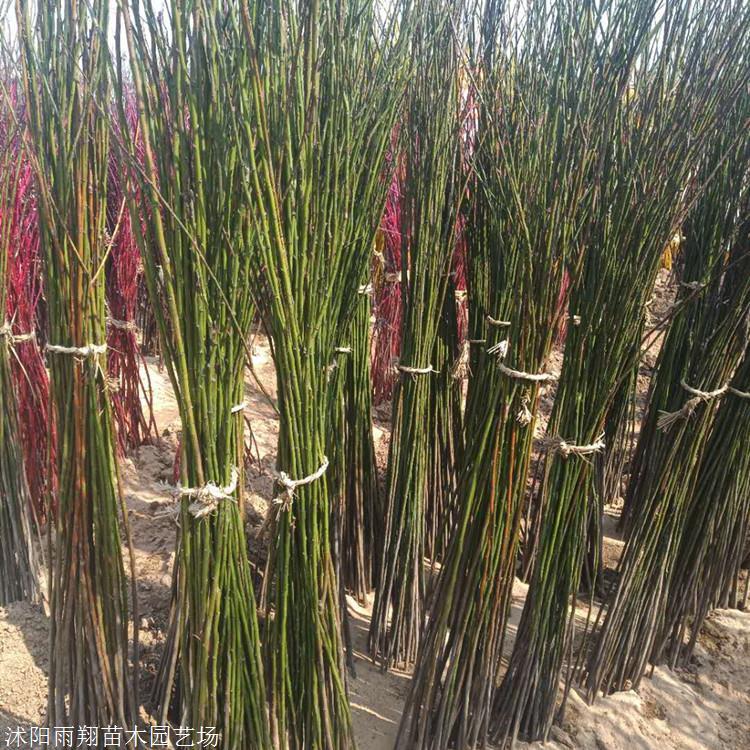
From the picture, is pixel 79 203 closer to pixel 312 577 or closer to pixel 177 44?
pixel 177 44

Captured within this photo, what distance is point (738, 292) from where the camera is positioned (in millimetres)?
1705

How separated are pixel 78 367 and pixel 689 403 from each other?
5.04ft

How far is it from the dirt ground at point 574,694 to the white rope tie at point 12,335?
73 centimetres

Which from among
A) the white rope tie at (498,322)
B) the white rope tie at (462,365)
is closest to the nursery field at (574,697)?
the white rope tie at (462,365)

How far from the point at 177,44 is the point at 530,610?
1.48 metres

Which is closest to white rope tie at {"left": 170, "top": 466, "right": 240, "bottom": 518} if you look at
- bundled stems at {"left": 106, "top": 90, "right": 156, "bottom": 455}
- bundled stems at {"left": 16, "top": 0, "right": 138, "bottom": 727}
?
bundled stems at {"left": 16, "top": 0, "right": 138, "bottom": 727}

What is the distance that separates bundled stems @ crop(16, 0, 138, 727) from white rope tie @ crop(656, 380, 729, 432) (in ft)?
4.67

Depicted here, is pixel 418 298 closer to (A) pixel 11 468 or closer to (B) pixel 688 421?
(B) pixel 688 421

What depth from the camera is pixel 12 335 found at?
6.79 feet

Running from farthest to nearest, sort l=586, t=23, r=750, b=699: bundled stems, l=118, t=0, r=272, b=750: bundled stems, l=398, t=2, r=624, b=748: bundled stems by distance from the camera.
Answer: l=586, t=23, r=750, b=699: bundled stems < l=398, t=2, r=624, b=748: bundled stems < l=118, t=0, r=272, b=750: bundled stems

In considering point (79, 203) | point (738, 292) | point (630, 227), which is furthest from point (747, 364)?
point (79, 203)

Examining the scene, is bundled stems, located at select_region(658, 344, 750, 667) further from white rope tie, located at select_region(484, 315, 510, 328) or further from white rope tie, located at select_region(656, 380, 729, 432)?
white rope tie, located at select_region(484, 315, 510, 328)

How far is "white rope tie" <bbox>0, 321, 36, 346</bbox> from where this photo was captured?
197cm

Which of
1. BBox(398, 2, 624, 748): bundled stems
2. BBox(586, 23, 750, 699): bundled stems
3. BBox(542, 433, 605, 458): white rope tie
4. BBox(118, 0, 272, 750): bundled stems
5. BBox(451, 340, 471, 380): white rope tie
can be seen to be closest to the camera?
BBox(118, 0, 272, 750): bundled stems
